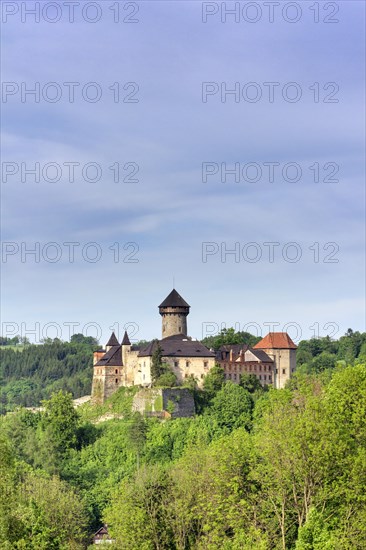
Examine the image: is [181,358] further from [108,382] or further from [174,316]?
[108,382]

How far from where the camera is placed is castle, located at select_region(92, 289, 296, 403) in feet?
313

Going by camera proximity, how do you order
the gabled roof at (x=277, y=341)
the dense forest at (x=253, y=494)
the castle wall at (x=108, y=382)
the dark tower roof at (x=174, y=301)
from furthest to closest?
the gabled roof at (x=277, y=341) → the dark tower roof at (x=174, y=301) → the castle wall at (x=108, y=382) → the dense forest at (x=253, y=494)

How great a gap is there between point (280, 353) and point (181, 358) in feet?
40.6

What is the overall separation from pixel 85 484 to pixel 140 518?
30.7 metres

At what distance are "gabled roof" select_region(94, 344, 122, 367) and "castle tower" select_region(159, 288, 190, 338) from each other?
4.67 m

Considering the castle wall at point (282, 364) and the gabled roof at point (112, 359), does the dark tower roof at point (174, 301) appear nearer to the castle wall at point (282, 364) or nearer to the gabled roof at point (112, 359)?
the gabled roof at point (112, 359)

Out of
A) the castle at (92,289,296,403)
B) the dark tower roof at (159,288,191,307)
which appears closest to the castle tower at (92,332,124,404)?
the castle at (92,289,296,403)

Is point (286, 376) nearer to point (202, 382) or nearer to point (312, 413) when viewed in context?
point (202, 382)

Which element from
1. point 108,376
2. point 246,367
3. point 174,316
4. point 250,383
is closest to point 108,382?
point 108,376

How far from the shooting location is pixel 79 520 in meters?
68.0

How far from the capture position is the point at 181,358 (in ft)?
312

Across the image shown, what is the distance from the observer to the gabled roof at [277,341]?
340 feet

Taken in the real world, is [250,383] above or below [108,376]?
below

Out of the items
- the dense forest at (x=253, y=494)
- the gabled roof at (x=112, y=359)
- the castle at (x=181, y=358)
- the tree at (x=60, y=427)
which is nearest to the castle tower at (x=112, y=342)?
the castle at (x=181, y=358)
